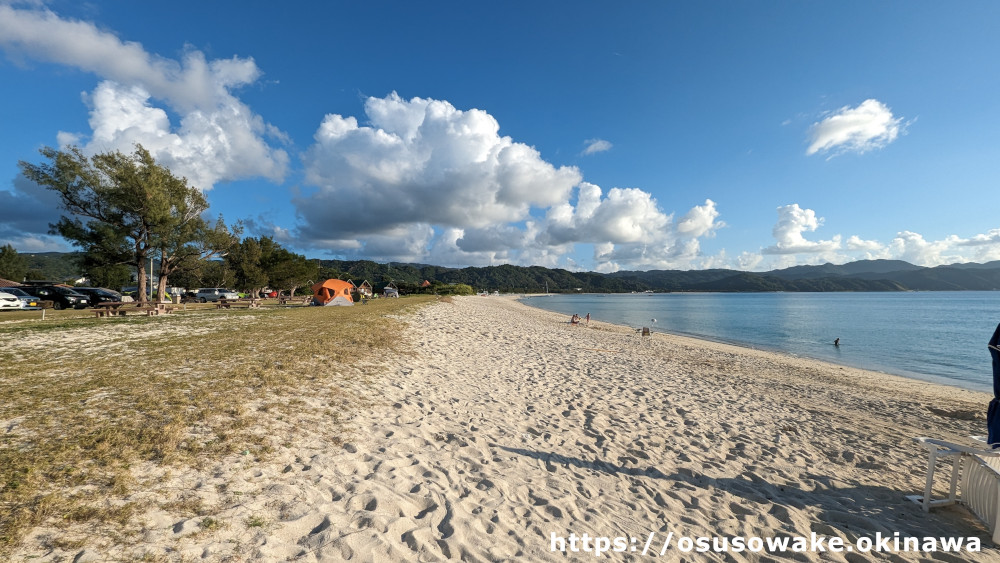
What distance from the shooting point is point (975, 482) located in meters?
4.38

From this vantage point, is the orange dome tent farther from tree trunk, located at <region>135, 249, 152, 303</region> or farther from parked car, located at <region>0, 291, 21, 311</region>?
parked car, located at <region>0, 291, 21, 311</region>

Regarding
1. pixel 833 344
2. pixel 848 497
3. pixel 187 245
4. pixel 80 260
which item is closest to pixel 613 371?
pixel 848 497

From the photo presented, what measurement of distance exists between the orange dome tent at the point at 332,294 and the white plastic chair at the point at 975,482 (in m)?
34.4

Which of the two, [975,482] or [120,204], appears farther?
[120,204]

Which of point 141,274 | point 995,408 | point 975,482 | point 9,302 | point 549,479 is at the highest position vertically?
point 141,274

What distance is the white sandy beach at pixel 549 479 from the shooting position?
130 inches

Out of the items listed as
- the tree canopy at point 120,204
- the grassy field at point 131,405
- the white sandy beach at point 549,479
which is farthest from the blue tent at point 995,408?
the tree canopy at point 120,204

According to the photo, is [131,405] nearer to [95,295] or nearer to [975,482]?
[975,482]

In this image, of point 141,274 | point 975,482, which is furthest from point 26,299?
point 975,482

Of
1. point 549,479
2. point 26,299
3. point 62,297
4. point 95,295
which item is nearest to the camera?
point 549,479

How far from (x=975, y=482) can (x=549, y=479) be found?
478cm

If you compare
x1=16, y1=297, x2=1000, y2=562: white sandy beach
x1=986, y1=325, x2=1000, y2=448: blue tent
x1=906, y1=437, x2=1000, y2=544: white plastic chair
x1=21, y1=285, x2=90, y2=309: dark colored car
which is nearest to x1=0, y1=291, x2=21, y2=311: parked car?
x1=21, y1=285, x2=90, y2=309: dark colored car

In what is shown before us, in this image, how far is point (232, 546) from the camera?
2934 millimetres

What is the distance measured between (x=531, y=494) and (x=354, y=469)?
203cm
